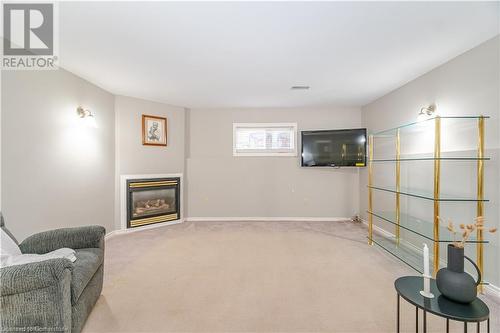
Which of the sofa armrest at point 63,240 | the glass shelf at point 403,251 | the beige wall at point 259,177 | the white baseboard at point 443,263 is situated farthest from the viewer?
the beige wall at point 259,177

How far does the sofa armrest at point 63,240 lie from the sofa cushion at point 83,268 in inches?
2.8

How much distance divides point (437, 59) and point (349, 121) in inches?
95.2

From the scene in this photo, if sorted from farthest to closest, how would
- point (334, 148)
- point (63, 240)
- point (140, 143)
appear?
point (334, 148) < point (140, 143) < point (63, 240)

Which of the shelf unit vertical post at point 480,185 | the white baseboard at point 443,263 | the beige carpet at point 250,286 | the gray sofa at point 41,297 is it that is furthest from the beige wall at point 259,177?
the gray sofa at point 41,297

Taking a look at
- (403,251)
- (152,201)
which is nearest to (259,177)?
(152,201)

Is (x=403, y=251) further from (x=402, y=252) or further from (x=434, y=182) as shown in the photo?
(x=434, y=182)

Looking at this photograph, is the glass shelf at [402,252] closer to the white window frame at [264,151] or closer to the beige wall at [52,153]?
the white window frame at [264,151]

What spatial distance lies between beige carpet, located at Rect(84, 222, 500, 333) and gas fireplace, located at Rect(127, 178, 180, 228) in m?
0.60

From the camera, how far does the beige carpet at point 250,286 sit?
74.1 inches

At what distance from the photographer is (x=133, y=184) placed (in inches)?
175

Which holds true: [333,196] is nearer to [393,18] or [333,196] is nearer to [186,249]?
[186,249]

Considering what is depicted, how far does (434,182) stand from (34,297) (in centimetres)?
336

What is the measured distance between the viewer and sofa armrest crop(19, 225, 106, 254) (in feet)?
6.65

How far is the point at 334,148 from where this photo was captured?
4891 millimetres
